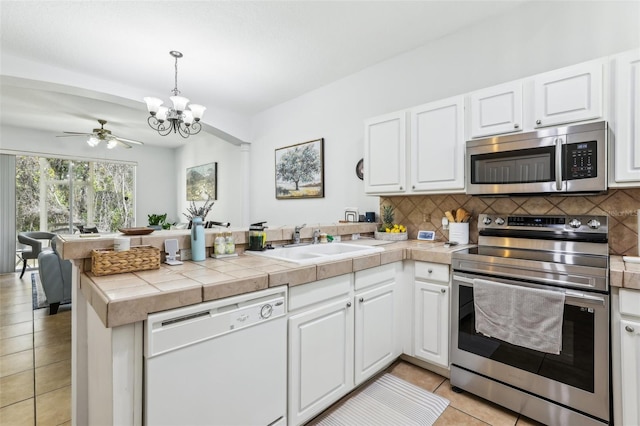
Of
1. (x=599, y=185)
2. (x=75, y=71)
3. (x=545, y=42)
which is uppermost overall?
(x=75, y=71)

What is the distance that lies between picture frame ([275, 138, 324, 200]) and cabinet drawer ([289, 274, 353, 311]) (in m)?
2.06

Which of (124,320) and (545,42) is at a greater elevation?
(545,42)

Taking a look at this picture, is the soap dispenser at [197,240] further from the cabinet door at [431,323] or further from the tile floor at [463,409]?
the cabinet door at [431,323]

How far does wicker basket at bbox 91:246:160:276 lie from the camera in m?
1.35

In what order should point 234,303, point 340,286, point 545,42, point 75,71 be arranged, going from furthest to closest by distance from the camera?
1. point 75,71
2. point 545,42
3. point 340,286
4. point 234,303

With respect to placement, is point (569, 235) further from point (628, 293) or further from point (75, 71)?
point (75, 71)

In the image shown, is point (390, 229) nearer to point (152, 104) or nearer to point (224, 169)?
point (152, 104)

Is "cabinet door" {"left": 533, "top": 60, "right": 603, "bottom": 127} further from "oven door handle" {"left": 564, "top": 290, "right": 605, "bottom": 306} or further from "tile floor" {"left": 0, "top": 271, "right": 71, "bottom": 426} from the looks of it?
"tile floor" {"left": 0, "top": 271, "right": 71, "bottom": 426}

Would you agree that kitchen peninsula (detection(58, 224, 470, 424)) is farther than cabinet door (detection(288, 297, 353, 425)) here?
No

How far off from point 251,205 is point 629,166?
431 centimetres

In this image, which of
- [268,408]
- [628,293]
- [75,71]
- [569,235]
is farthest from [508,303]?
[75,71]

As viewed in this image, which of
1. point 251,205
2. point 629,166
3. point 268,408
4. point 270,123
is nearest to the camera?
point 268,408

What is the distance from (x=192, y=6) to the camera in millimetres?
2307

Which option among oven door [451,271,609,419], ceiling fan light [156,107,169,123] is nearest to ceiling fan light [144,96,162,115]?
ceiling fan light [156,107,169,123]
